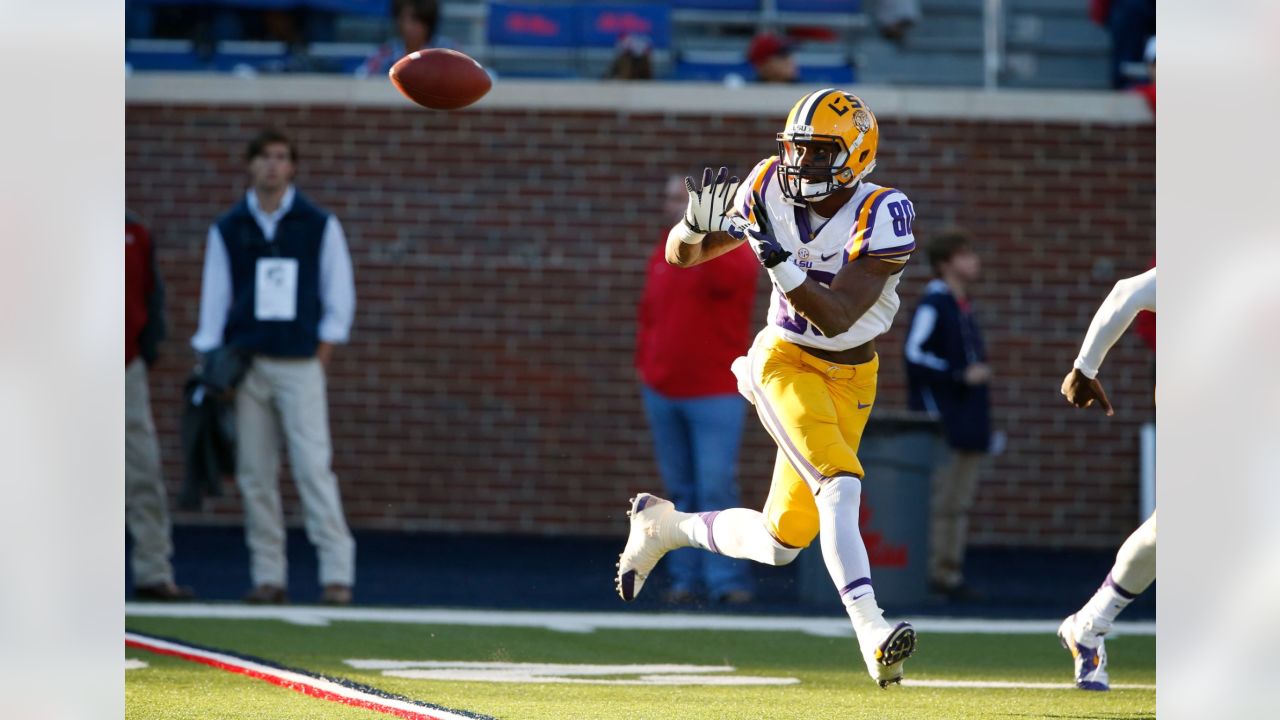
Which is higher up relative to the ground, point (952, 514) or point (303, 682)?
point (952, 514)

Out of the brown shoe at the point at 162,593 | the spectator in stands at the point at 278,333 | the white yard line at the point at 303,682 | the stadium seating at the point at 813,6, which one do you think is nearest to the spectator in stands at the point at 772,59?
the stadium seating at the point at 813,6

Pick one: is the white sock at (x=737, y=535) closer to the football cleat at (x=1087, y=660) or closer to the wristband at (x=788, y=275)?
the wristband at (x=788, y=275)

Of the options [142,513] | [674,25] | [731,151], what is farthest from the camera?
[674,25]

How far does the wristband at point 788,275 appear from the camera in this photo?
16.6 feet

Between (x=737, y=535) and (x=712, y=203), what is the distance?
109cm

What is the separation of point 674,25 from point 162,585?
6897mm

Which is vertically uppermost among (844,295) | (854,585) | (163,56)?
(163,56)

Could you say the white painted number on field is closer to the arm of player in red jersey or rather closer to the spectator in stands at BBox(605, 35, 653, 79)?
the arm of player in red jersey

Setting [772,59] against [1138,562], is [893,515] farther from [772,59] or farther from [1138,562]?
[772,59]

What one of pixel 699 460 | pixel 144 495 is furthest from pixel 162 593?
pixel 699 460

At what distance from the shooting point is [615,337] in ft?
39.4

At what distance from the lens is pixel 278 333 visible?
8312 millimetres
